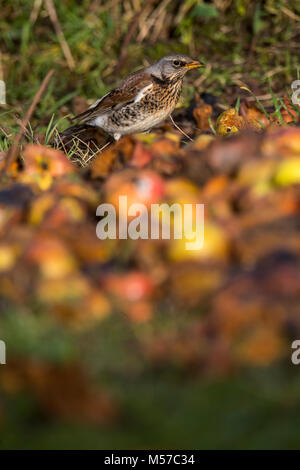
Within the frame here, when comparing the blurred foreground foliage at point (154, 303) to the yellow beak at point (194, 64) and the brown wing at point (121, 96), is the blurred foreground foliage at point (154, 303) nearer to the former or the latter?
the brown wing at point (121, 96)

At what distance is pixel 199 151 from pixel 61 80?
14.7 feet

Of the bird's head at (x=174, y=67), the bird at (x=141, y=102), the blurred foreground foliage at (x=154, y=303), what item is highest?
the bird's head at (x=174, y=67)

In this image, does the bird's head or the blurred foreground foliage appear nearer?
the blurred foreground foliage

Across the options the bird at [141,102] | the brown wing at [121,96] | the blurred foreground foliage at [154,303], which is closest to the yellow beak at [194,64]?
the bird at [141,102]

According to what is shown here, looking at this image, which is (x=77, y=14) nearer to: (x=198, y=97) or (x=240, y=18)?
(x=240, y=18)

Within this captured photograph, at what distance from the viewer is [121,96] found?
5.24 m

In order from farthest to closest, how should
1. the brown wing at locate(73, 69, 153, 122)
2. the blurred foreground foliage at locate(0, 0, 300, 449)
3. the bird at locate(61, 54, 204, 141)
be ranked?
the brown wing at locate(73, 69, 153, 122) < the bird at locate(61, 54, 204, 141) < the blurred foreground foliage at locate(0, 0, 300, 449)

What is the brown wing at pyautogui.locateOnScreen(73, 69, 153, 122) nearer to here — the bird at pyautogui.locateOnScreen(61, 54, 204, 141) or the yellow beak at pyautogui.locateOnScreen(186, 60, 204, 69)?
the bird at pyautogui.locateOnScreen(61, 54, 204, 141)

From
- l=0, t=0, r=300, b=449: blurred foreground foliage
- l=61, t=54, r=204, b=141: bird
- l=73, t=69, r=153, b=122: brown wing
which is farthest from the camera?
l=73, t=69, r=153, b=122: brown wing

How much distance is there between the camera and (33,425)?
1803 millimetres

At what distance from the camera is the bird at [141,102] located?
16.7 ft

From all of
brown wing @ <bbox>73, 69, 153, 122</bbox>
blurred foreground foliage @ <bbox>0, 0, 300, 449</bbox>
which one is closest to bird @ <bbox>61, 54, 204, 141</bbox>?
brown wing @ <bbox>73, 69, 153, 122</bbox>

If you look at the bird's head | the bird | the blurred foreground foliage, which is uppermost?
the bird's head

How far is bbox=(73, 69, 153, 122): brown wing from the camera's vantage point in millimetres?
5215
